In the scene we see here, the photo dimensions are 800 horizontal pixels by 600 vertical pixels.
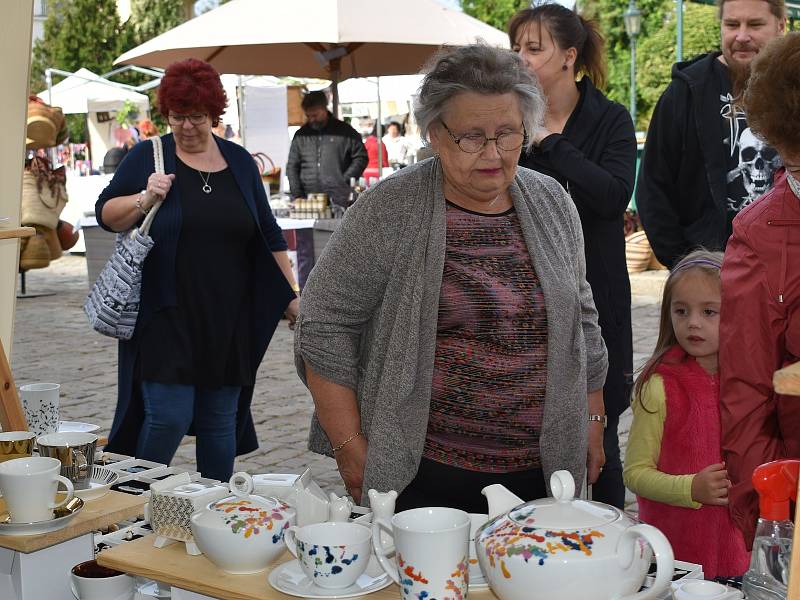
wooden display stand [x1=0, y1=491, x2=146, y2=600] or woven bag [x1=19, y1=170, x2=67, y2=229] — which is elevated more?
woven bag [x1=19, y1=170, x2=67, y2=229]

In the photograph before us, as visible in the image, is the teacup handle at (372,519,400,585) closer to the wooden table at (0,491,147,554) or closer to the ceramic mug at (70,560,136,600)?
the ceramic mug at (70,560,136,600)

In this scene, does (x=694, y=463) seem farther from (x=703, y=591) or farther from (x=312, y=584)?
(x=312, y=584)

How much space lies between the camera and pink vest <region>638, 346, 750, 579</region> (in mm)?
2996

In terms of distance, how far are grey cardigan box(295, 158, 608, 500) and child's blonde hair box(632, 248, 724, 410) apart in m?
0.61

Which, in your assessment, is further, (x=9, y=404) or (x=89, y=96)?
(x=89, y=96)

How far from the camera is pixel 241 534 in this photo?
1816mm

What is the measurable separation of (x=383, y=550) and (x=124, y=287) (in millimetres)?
2338

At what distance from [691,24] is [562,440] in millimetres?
32353

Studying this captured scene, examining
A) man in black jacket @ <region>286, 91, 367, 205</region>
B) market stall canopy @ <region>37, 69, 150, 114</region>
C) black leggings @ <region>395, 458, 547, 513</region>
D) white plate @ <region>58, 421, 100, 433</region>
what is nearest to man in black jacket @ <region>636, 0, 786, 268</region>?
black leggings @ <region>395, 458, 547, 513</region>

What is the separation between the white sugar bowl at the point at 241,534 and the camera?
182cm

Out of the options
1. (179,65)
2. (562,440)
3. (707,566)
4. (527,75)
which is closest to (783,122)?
(527,75)

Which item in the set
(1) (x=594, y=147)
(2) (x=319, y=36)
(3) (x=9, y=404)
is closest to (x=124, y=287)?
(3) (x=9, y=404)

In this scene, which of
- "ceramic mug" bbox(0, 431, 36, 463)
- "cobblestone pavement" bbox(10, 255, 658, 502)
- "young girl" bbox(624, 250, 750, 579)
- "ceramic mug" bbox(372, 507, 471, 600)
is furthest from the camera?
"cobblestone pavement" bbox(10, 255, 658, 502)

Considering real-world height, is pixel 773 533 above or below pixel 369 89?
below
